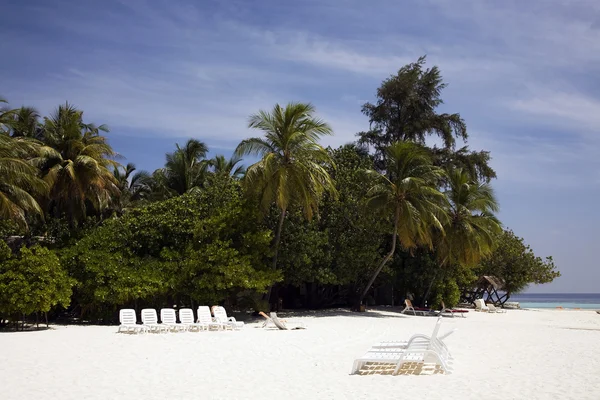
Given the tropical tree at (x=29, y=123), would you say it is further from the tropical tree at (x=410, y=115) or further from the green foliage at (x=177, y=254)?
the tropical tree at (x=410, y=115)

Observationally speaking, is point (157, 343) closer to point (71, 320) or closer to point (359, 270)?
point (71, 320)

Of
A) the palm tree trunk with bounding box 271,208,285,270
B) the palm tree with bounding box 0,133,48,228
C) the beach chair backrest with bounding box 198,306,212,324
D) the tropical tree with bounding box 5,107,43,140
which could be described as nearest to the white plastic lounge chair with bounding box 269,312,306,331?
the beach chair backrest with bounding box 198,306,212,324

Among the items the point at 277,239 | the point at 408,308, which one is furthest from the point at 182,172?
the point at 408,308

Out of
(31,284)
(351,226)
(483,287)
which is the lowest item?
(483,287)

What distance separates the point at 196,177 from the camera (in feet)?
113

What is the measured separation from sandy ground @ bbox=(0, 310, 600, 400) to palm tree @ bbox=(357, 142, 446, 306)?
332 inches

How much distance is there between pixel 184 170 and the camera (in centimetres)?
3412

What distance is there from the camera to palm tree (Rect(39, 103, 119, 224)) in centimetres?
2392

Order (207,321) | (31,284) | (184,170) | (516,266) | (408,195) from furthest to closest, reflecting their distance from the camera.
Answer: (516,266) → (184,170) → (408,195) → (207,321) → (31,284)

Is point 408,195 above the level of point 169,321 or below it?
above

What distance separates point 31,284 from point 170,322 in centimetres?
436

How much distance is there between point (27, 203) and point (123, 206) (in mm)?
13742

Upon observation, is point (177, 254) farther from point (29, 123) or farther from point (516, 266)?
point (516, 266)

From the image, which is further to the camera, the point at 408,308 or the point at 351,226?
the point at 408,308
